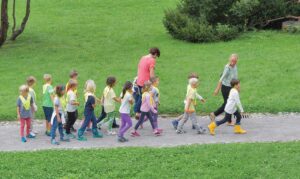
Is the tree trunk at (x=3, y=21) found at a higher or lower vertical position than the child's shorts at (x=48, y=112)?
higher

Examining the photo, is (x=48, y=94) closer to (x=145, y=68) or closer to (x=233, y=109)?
(x=145, y=68)

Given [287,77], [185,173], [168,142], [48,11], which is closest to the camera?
[185,173]

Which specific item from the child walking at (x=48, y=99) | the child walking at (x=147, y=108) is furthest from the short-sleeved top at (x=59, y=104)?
the child walking at (x=147, y=108)

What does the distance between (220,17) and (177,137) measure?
12.2 meters

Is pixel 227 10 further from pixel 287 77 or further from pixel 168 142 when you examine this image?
pixel 168 142

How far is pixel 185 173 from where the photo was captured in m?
10.4

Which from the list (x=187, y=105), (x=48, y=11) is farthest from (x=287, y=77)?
(x=48, y=11)

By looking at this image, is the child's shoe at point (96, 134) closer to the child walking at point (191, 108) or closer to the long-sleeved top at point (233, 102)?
the child walking at point (191, 108)

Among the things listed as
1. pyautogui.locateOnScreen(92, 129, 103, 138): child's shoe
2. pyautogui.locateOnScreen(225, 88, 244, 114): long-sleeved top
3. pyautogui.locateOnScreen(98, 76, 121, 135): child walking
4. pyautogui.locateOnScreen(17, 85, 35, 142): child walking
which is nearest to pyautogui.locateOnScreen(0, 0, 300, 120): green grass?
pyautogui.locateOnScreen(17, 85, 35, 142): child walking

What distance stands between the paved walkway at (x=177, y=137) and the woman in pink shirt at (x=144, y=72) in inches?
21.8

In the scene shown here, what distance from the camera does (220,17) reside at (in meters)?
24.2

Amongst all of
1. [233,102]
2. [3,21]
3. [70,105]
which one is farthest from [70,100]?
[3,21]

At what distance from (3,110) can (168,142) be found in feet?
16.3

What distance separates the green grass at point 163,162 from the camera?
34.2ft
